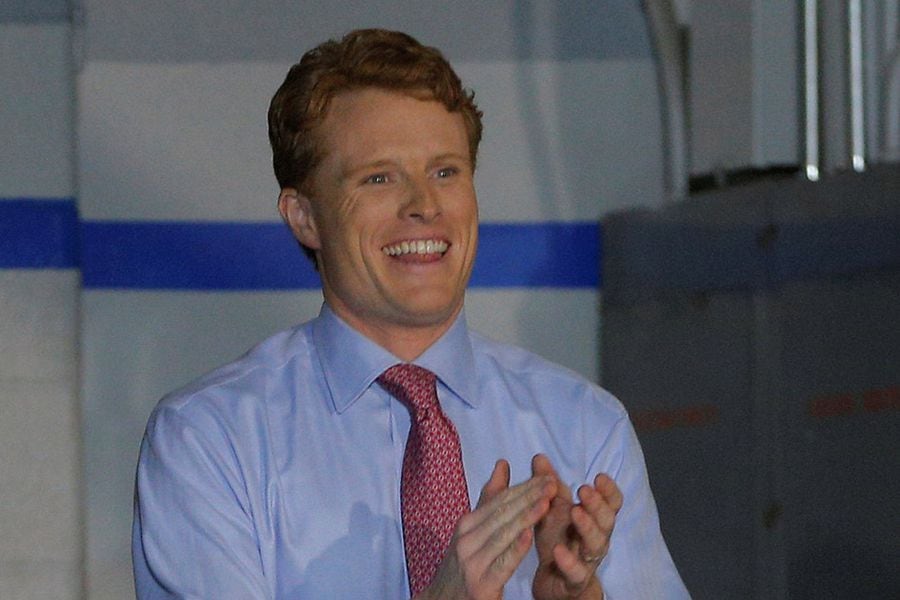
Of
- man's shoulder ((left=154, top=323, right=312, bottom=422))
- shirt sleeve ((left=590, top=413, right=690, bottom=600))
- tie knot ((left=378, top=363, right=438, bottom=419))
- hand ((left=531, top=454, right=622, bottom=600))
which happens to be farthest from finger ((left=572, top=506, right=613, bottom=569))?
man's shoulder ((left=154, top=323, right=312, bottom=422))

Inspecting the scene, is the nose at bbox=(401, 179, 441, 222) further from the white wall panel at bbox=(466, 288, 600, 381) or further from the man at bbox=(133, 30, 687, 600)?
the white wall panel at bbox=(466, 288, 600, 381)

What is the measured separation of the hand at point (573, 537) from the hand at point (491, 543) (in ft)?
0.18

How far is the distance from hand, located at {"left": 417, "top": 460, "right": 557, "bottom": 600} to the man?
125 millimetres

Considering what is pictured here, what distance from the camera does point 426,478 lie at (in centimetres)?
191

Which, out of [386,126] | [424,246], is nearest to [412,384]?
[424,246]

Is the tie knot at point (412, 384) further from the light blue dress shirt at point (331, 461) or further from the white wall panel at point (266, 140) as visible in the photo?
the white wall panel at point (266, 140)

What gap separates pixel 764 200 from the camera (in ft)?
10.1

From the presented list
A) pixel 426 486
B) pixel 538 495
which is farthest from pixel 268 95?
pixel 538 495

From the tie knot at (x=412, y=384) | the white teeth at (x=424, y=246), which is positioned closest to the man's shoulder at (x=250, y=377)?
the tie knot at (x=412, y=384)

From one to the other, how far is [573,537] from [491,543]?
14 cm

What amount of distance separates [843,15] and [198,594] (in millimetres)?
1943

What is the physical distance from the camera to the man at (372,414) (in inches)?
72.0

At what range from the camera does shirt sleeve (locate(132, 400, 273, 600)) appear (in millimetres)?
1772

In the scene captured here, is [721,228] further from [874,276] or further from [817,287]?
[874,276]
